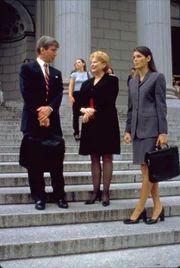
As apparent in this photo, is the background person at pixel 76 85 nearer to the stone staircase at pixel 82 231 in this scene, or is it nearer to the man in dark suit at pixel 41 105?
the stone staircase at pixel 82 231

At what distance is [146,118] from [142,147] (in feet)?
1.02

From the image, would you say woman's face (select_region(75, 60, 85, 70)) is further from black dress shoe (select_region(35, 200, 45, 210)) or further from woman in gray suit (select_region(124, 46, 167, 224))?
black dress shoe (select_region(35, 200, 45, 210))

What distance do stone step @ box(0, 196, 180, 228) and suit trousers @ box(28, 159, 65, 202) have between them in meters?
0.14

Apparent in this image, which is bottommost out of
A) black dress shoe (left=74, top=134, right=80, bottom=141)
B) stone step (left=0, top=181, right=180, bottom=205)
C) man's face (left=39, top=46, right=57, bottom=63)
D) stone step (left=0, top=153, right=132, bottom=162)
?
stone step (left=0, top=181, right=180, bottom=205)

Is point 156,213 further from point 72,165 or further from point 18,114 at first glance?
point 18,114

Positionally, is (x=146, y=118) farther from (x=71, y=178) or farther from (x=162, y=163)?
(x=71, y=178)

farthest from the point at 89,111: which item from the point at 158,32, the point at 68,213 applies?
the point at 158,32

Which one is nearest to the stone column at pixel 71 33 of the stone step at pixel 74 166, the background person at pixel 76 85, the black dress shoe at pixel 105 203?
the background person at pixel 76 85

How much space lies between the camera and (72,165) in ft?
18.7

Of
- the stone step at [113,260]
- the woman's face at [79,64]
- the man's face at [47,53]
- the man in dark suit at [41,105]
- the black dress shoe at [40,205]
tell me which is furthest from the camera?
the woman's face at [79,64]

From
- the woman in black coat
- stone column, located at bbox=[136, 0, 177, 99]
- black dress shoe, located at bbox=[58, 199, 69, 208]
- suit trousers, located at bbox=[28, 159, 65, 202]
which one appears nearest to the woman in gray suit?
the woman in black coat

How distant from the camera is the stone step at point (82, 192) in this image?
4.29m

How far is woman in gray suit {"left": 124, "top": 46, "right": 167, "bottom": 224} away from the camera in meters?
3.84

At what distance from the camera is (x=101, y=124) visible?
4.29 metres
